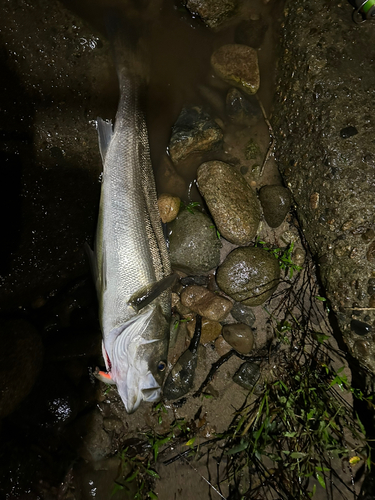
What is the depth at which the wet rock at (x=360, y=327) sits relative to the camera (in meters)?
2.99

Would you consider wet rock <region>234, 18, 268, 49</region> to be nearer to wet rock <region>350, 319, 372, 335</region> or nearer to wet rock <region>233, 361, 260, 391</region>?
wet rock <region>350, 319, 372, 335</region>

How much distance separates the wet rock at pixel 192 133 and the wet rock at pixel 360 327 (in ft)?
8.85

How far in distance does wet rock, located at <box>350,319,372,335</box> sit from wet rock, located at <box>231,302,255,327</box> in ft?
3.66

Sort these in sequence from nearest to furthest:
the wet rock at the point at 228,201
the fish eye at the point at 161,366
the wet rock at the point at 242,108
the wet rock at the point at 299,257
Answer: the fish eye at the point at 161,366 → the wet rock at the point at 228,201 → the wet rock at the point at 299,257 → the wet rock at the point at 242,108

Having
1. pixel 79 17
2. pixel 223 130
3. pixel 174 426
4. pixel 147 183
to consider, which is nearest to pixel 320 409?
pixel 174 426

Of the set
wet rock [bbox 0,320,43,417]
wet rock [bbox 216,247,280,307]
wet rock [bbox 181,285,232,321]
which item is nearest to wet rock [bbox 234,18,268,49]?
wet rock [bbox 216,247,280,307]

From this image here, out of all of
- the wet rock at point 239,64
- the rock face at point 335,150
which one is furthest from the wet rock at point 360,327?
the wet rock at point 239,64

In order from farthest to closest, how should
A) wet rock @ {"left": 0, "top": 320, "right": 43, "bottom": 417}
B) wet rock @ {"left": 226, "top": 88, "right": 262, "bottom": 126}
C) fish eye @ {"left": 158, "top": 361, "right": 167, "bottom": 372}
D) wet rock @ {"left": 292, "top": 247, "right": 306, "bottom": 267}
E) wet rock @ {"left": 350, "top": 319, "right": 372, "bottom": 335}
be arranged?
wet rock @ {"left": 226, "top": 88, "right": 262, "bottom": 126} < wet rock @ {"left": 292, "top": 247, "right": 306, "bottom": 267} < wet rock @ {"left": 0, "top": 320, "right": 43, "bottom": 417} < wet rock @ {"left": 350, "top": 319, "right": 372, "bottom": 335} < fish eye @ {"left": 158, "top": 361, "right": 167, "bottom": 372}

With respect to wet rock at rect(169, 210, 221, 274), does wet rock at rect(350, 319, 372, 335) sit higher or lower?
lower

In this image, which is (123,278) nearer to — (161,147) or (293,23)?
(161,147)

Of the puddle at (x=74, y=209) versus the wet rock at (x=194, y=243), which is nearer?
the puddle at (x=74, y=209)

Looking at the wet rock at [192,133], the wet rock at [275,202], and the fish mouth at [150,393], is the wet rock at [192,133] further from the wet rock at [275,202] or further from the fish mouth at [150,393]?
the fish mouth at [150,393]

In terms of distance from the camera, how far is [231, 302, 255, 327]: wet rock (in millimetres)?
3650

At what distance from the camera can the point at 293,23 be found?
3.50 meters
